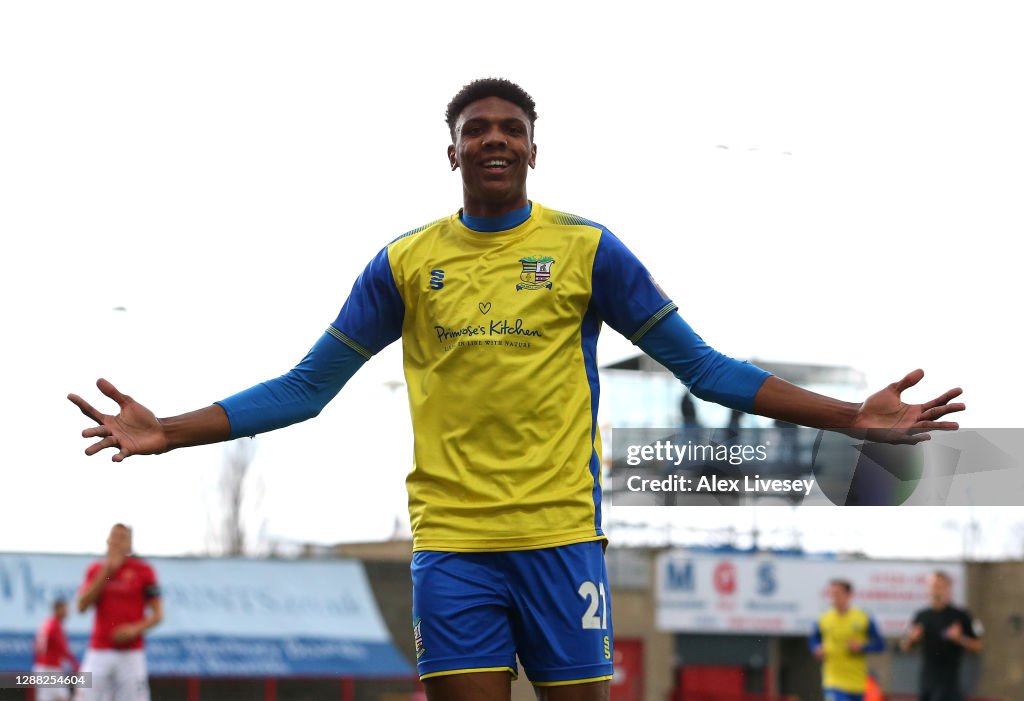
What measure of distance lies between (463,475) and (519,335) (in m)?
0.40

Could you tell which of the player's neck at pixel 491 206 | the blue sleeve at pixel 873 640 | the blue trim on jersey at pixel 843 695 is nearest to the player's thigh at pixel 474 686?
the player's neck at pixel 491 206

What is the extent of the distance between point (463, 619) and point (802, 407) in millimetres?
1052

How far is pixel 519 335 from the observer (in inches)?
146

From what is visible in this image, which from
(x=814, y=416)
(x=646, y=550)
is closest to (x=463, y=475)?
(x=814, y=416)

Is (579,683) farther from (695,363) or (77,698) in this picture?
(77,698)

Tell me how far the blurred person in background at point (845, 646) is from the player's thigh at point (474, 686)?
1043cm

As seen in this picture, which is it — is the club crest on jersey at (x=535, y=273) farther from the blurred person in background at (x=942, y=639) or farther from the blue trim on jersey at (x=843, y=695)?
the blue trim on jersey at (x=843, y=695)

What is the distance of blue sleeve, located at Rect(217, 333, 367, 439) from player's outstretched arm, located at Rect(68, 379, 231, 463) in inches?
2.6

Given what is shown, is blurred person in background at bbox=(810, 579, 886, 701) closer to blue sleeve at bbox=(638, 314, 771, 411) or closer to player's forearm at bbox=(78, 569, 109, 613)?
player's forearm at bbox=(78, 569, 109, 613)

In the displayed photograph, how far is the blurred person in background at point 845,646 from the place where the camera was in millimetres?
13484

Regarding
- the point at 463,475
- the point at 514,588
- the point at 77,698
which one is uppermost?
the point at 463,475

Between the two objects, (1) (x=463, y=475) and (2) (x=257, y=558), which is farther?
(2) (x=257, y=558)

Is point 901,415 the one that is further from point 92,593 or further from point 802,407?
point 92,593

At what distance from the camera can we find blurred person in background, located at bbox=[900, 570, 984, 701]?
13.0 meters
